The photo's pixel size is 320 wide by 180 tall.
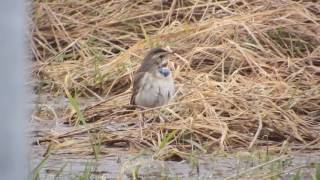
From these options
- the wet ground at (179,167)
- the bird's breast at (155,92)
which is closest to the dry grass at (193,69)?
the bird's breast at (155,92)

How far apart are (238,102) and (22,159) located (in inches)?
224

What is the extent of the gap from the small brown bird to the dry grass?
0.11m

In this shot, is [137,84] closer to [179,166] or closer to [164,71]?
[164,71]

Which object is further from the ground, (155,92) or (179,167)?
(155,92)

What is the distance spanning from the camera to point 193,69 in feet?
25.9

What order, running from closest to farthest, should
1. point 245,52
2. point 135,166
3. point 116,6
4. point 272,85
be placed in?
point 135,166
point 272,85
point 245,52
point 116,6

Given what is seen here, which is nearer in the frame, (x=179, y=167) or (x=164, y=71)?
(x=179, y=167)

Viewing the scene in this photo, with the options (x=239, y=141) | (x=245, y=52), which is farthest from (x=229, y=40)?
(x=239, y=141)

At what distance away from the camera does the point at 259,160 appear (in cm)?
511

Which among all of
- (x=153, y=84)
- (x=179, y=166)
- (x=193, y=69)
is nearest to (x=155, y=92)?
(x=153, y=84)

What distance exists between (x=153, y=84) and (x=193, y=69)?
0.87 m

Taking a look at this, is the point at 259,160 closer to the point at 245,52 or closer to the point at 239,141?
the point at 239,141

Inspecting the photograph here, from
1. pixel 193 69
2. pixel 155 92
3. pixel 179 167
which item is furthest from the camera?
pixel 193 69

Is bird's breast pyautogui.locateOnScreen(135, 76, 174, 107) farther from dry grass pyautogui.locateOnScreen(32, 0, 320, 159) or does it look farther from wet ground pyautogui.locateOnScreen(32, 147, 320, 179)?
wet ground pyautogui.locateOnScreen(32, 147, 320, 179)
